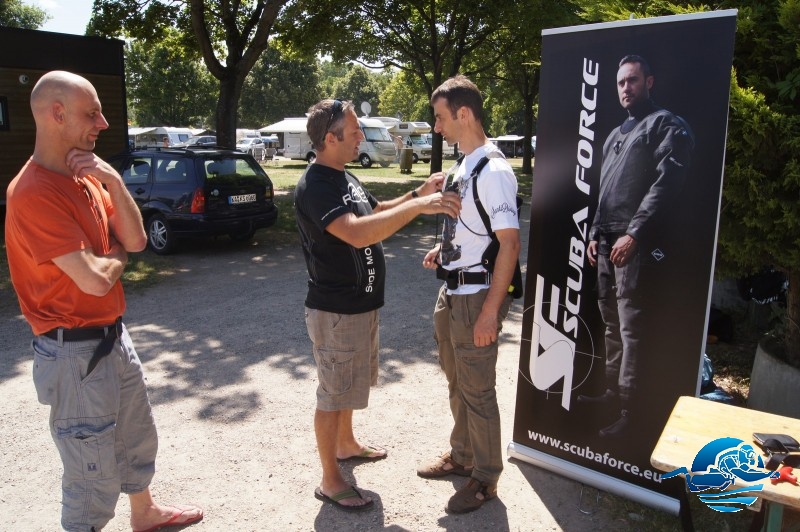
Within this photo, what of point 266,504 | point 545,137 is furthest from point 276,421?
point 545,137

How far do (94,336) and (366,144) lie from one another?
28.9 metres

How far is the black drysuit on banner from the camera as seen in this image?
2820 mm

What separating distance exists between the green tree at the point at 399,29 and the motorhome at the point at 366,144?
31.6ft

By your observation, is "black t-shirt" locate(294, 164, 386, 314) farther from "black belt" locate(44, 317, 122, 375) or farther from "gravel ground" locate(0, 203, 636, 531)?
"gravel ground" locate(0, 203, 636, 531)

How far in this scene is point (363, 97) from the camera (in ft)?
265

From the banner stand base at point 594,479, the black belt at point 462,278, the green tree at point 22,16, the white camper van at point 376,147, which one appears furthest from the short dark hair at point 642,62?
the green tree at point 22,16

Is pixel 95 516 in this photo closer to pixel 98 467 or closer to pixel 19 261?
pixel 98 467

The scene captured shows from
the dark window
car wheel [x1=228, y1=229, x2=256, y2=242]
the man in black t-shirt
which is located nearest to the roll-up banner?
the man in black t-shirt

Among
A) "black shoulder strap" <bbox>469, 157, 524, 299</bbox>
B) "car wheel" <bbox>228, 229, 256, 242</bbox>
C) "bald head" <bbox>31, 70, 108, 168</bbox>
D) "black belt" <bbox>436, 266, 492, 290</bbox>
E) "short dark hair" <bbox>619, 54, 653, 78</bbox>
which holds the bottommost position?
"car wheel" <bbox>228, 229, 256, 242</bbox>

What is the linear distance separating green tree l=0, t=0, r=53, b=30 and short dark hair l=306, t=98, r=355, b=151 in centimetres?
5075

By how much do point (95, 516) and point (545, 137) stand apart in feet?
8.93

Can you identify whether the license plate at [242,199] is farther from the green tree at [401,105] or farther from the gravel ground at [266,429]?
the green tree at [401,105]

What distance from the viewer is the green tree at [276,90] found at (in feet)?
188

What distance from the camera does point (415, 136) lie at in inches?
1503
